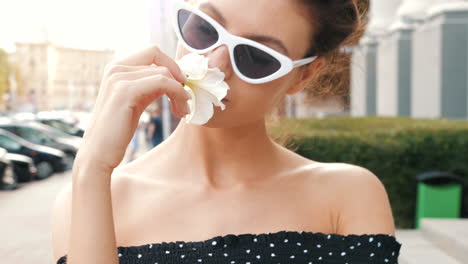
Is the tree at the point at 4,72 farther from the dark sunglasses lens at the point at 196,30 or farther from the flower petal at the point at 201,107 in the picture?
the flower petal at the point at 201,107

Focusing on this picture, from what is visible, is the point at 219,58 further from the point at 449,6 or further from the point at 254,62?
the point at 449,6

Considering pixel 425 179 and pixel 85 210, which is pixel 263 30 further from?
pixel 425 179

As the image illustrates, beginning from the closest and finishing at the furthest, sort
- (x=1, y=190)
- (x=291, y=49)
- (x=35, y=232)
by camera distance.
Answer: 1. (x=291, y=49)
2. (x=35, y=232)
3. (x=1, y=190)

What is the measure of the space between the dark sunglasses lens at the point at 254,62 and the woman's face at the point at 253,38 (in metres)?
0.03

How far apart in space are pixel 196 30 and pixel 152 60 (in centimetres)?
18

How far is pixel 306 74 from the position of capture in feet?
5.46

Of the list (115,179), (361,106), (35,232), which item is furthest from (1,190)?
(361,106)

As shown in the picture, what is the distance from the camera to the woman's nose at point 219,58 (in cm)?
133

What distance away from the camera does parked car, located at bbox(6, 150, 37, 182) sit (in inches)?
465

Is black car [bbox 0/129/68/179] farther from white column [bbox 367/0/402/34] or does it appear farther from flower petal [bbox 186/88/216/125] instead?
flower petal [bbox 186/88/216/125]

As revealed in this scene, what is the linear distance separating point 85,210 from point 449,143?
614 centimetres

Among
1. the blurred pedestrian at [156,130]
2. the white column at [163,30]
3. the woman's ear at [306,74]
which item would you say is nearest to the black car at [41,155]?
the blurred pedestrian at [156,130]

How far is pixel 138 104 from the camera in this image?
1180mm

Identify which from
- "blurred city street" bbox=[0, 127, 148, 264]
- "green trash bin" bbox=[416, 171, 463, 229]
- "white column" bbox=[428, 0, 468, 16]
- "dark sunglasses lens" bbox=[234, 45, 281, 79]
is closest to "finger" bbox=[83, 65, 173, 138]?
"dark sunglasses lens" bbox=[234, 45, 281, 79]
